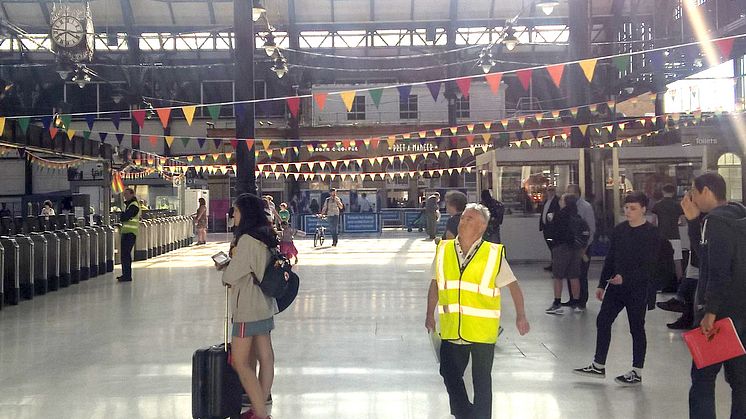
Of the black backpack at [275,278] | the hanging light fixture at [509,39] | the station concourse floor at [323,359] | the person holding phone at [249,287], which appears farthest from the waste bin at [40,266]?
the hanging light fixture at [509,39]

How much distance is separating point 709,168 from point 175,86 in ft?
103

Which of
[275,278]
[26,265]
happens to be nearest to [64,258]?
[26,265]

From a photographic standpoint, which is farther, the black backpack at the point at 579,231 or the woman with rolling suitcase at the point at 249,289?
the black backpack at the point at 579,231

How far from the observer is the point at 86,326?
9789mm

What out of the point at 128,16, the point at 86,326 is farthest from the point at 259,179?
the point at 86,326

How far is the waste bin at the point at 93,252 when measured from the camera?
15.6m

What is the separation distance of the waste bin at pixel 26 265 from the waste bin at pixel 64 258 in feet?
4.77

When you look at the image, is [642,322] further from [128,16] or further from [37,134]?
[128,16]

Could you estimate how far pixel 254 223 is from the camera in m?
5.26

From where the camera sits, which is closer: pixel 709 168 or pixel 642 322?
pixel 642 322

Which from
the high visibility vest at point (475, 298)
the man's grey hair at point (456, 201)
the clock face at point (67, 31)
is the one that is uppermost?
the clock face at point (67, 31)

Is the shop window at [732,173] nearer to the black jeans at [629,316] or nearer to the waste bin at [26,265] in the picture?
the black jeans at [629,316]

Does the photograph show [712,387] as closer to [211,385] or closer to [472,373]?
[472,373]

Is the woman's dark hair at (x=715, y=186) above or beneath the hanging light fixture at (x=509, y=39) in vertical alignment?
beneath
